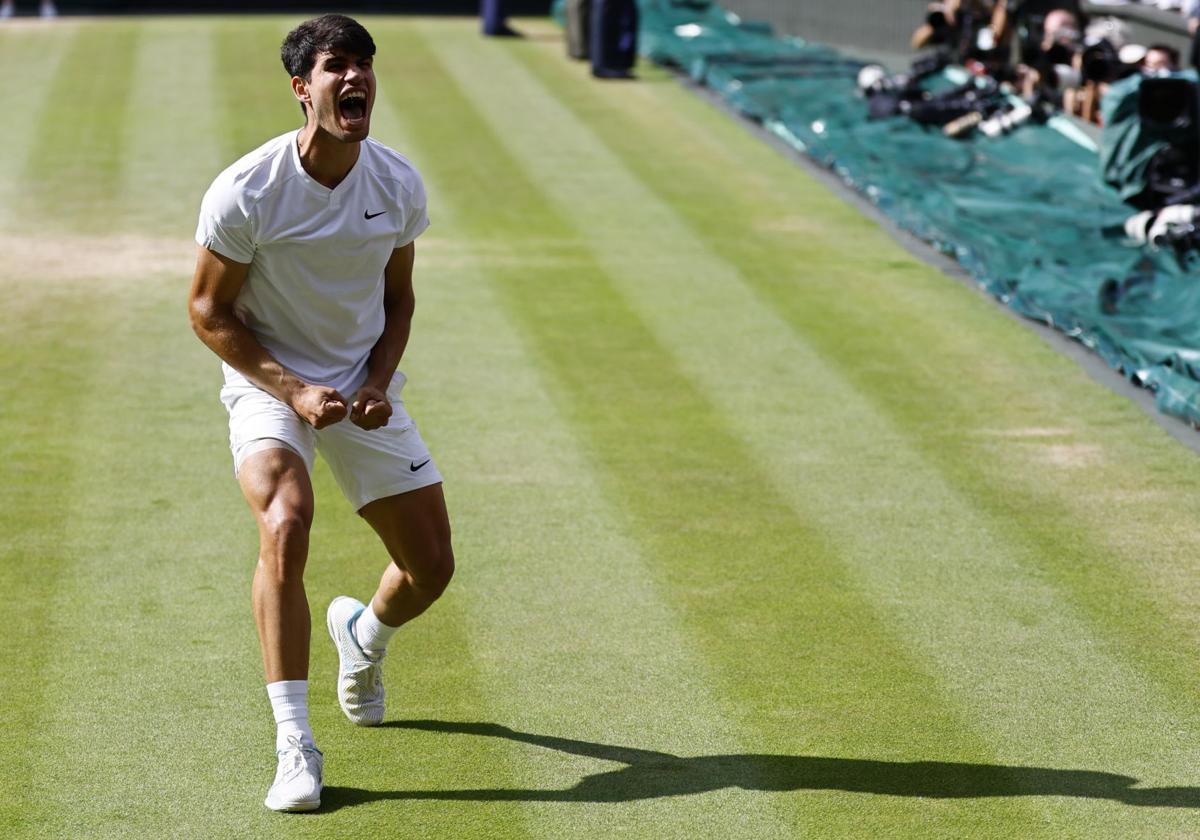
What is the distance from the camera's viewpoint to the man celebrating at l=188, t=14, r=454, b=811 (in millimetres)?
4723

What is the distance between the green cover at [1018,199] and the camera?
9.92 m

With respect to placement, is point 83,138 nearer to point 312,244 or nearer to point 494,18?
point 494,18

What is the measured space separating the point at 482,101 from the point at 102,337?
8.49 m

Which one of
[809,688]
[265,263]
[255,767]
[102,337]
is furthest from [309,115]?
[102,337]

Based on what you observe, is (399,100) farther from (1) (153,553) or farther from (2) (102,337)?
(1) (153,553)

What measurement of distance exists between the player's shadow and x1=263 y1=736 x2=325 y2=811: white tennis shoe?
95 mm

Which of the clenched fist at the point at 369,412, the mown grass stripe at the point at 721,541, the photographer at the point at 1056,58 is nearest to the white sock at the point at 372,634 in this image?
the clenched fist at the point at 369,412

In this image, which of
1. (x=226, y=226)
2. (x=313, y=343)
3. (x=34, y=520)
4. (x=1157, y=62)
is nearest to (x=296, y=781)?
(x=313, y=343)

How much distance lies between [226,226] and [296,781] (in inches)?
61.1

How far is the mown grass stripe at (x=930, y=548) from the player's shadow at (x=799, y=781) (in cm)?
17

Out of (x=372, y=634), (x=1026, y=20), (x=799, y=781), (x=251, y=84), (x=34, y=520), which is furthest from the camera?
(x=251, y=84)

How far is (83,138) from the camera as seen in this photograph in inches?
613

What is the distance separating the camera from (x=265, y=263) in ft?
16.1

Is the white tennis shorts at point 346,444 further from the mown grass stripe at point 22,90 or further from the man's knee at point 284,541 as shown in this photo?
the mown grass stripe at point 22,90
